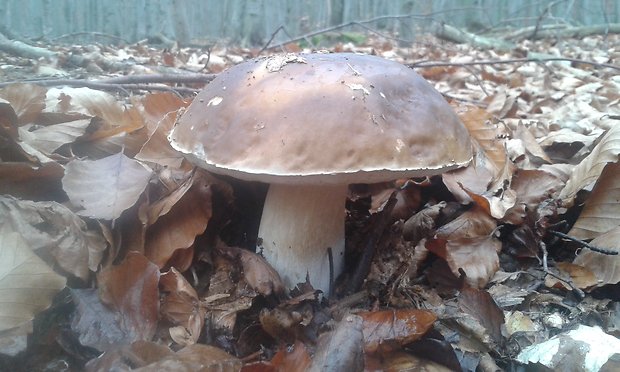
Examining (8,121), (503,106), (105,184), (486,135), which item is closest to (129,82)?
(8,121)

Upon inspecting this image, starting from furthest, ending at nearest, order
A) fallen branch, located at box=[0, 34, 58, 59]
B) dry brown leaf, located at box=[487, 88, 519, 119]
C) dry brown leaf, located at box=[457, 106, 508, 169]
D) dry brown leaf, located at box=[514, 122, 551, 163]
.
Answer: fallen branch, located at box=[0, 34, 58, 59]
dry brown leaf, located at box=[487, 88, 519, 119]
dry brown leaf, located at box=[514, 122, 551, 163]
dry brown leaf, located at box=[457, 106, 508, 169]

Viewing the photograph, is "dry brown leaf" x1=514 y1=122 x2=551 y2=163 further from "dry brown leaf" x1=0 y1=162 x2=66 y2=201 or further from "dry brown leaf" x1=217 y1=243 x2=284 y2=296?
"dry brown leaf" x1=0 y1=162 x2=66 y2=201

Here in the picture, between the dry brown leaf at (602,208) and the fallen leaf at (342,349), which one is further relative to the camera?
the dry brown leaf at (602,208)

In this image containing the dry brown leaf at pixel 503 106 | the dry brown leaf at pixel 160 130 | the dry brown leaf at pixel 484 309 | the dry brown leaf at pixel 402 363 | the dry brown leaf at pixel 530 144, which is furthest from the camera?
the dry brown leaf at pixel 503 106

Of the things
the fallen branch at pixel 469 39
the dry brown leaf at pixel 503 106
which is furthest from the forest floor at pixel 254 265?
the fallen branch at pixel 469 39

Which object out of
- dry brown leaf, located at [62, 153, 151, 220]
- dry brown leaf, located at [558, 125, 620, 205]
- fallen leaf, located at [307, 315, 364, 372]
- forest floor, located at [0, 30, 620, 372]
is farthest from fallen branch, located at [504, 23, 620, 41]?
fallen leaf, located at [307, 315, 364, 372]

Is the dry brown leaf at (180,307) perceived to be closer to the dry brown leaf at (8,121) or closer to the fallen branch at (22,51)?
the dry brown leaf at (8,121)

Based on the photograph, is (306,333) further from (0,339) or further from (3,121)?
(3,121)

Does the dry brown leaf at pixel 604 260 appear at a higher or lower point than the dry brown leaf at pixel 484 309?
higher

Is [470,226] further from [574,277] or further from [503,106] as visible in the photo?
[503,106]

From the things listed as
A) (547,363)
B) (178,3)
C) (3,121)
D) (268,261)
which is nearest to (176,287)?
(268,261)
